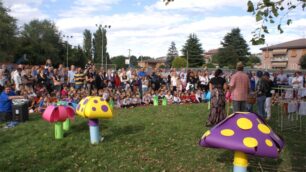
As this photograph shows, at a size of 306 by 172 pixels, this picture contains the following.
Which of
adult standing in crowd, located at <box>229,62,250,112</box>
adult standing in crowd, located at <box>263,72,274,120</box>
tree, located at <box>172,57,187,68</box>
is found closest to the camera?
adult standing in crowd, located at <box>229,62,250,112</box>

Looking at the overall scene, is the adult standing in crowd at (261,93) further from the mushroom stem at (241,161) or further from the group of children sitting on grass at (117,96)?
the mushroom stem at (241,161)

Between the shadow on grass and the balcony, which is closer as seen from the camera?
the shadow on grass

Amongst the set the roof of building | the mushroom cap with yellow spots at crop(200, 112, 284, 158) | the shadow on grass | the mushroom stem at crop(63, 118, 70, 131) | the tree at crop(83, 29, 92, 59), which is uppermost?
the tree at crop(83, 29, 92, 59)

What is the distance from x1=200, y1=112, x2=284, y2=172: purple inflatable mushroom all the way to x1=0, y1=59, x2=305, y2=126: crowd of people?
5.04 metres

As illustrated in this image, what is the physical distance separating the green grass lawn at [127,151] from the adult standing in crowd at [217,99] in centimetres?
51

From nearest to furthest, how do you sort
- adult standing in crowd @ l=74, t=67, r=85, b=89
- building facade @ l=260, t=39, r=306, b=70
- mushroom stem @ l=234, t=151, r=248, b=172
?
mushroom stem @ l=234, t=151, r=248, b=172 → adult standing in crowd @ l=74, t=67, r=85, b=89 → building facade @ l=260, t=39, r=306, b=70

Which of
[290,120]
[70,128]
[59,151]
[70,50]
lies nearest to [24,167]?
[59,151]

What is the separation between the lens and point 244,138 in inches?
193

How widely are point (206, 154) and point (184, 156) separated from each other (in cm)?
54

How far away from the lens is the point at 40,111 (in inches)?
584

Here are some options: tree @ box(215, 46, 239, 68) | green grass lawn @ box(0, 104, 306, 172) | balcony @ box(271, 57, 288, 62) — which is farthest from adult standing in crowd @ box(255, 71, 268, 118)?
balcony @ box(271, 57, 288, 62)

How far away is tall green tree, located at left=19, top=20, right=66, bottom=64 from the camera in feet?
236

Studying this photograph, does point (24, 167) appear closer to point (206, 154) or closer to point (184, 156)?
point (184, 156)

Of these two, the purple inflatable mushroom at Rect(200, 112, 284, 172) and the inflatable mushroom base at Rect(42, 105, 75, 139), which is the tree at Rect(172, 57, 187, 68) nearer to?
the inflatable mushroom base at Rect(42, 105, 75, 139)
